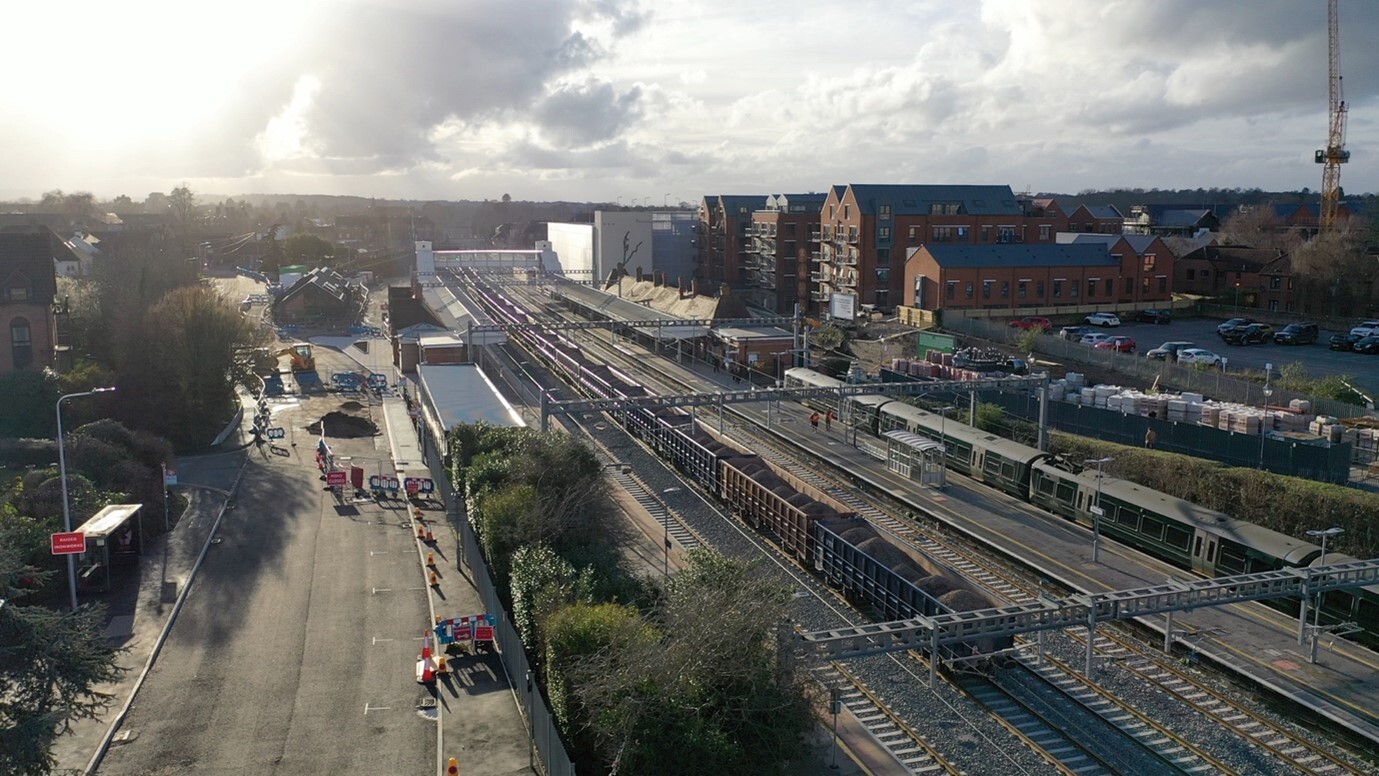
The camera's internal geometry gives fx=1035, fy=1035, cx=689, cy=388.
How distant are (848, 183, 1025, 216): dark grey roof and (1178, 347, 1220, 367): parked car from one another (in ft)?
94.5

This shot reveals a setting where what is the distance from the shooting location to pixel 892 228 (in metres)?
75.3

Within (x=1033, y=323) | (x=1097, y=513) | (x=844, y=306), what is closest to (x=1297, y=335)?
(x=1033, y=323)

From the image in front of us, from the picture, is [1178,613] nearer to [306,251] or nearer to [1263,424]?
[1263,424]

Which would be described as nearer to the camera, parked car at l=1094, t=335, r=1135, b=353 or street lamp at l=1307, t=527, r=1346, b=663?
street lamp at l=1307, t=527, r=1346, b=663

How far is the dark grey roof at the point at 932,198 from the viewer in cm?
7544

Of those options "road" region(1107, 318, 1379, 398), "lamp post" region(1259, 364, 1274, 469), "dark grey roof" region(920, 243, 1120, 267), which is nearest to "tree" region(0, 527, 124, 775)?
"lamp post" region(1259, 364, 1274, 469)

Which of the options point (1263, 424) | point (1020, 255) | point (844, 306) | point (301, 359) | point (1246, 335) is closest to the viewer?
point (1263, 424)

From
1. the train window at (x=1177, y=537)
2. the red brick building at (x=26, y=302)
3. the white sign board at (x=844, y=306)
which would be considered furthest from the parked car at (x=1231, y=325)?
the red brick building at (x=26, y=302)

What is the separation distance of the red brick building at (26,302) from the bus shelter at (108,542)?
2220 centimetres

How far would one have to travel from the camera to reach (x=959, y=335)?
60594 millimetres

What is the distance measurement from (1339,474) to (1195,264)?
50397 mm

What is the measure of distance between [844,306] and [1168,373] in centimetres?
2766

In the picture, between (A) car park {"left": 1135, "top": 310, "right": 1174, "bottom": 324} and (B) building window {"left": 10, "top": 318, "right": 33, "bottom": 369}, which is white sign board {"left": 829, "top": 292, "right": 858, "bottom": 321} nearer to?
(A) car park {"left": 1135, "top": 310, "right": 1174, "bottom": 324}

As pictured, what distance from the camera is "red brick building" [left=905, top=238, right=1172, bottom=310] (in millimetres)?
65500
